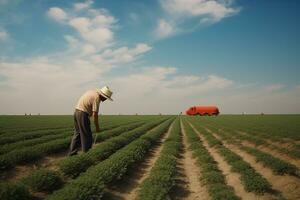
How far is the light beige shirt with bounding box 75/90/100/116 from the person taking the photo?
9.02 m

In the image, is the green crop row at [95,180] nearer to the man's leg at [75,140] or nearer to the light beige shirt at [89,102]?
the man's leg at [75,140]

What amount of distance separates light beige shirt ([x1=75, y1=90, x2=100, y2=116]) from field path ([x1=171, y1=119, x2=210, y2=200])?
355cm

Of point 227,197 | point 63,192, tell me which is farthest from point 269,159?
point 63,192

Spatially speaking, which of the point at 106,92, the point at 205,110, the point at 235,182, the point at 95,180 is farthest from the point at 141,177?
the point at 205,110

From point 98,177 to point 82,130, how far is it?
2.92m

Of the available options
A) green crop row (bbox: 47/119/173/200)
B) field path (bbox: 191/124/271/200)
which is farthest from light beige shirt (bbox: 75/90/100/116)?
field path (bbox: 191/124/271/200)

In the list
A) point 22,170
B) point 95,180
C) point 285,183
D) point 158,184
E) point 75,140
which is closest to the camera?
point 95,180

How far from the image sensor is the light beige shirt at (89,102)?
9023mm

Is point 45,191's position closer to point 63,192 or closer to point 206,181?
point 63,192

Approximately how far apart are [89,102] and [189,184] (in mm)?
4288

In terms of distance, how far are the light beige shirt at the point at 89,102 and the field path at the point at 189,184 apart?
3553 mm

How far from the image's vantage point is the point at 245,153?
11.4 meters

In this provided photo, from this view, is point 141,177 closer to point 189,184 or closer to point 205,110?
point 189,184

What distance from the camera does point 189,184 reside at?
23.4 ft
